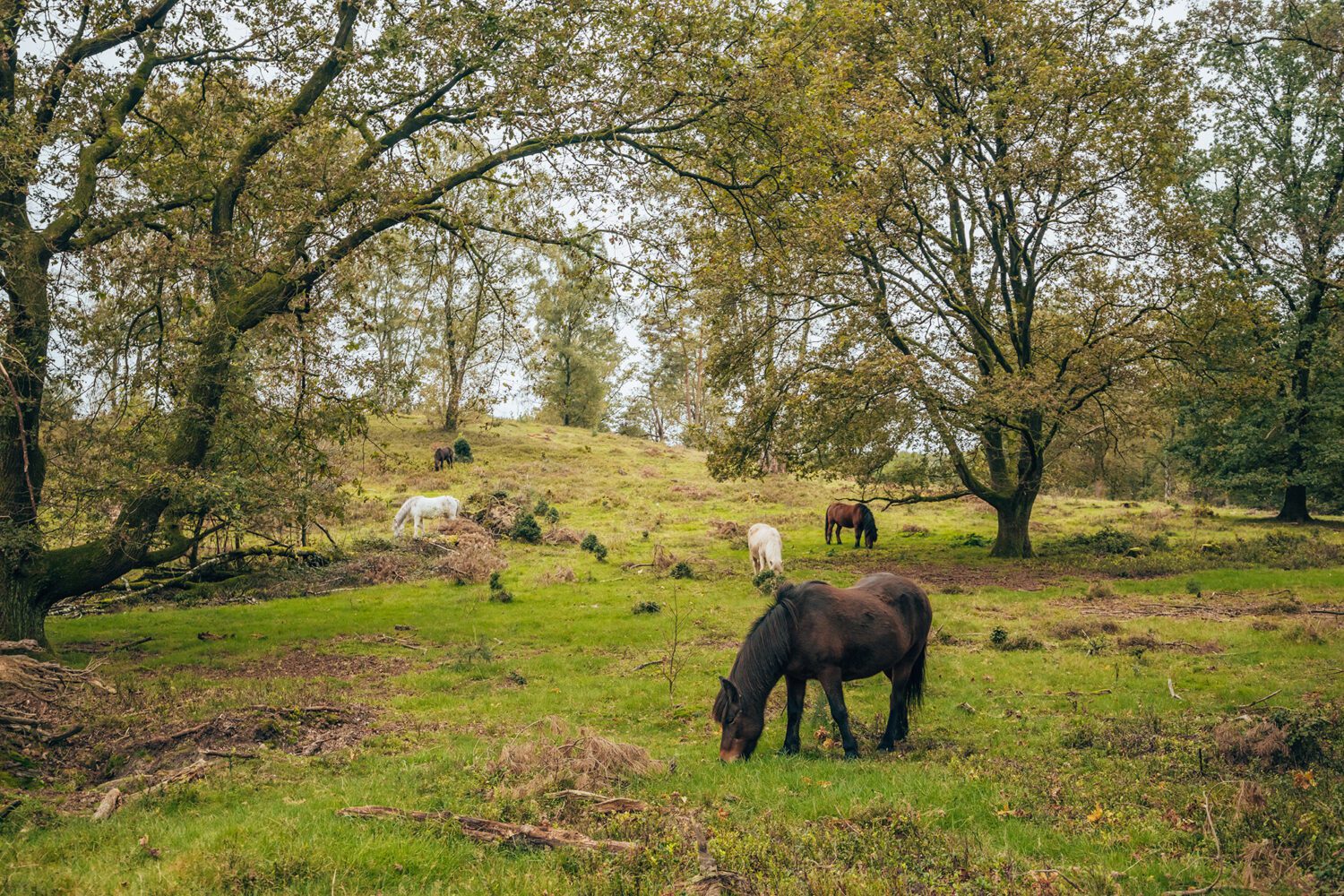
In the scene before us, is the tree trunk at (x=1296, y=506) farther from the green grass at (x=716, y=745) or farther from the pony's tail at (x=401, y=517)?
the pony's tail at (x=401, y=517)

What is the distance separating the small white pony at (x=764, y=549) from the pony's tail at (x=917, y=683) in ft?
38.5

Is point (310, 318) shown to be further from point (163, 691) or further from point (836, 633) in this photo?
point (836, 633)

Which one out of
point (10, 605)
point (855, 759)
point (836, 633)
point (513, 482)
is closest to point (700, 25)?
point (836, 633)

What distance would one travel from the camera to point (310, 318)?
1457 centimetres

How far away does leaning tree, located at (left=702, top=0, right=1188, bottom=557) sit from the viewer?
22250 millimetres

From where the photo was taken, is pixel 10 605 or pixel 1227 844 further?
pixel 10 605

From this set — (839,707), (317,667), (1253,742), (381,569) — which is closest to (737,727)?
(839,707)

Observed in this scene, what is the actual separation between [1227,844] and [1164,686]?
6.75 meters

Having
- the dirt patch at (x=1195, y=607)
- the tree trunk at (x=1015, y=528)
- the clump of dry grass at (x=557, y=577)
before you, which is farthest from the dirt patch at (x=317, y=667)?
the tree trunk at (x=1015, y=528)

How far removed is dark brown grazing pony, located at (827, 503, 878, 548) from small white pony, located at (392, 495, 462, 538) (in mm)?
13562

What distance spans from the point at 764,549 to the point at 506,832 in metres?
17.3

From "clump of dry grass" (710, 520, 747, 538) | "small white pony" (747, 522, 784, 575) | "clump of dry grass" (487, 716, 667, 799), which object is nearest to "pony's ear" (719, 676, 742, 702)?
"clump of dry grass" (487, 716, 667, 799)

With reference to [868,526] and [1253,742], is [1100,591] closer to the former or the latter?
[868,526]

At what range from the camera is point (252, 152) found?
14453mm
